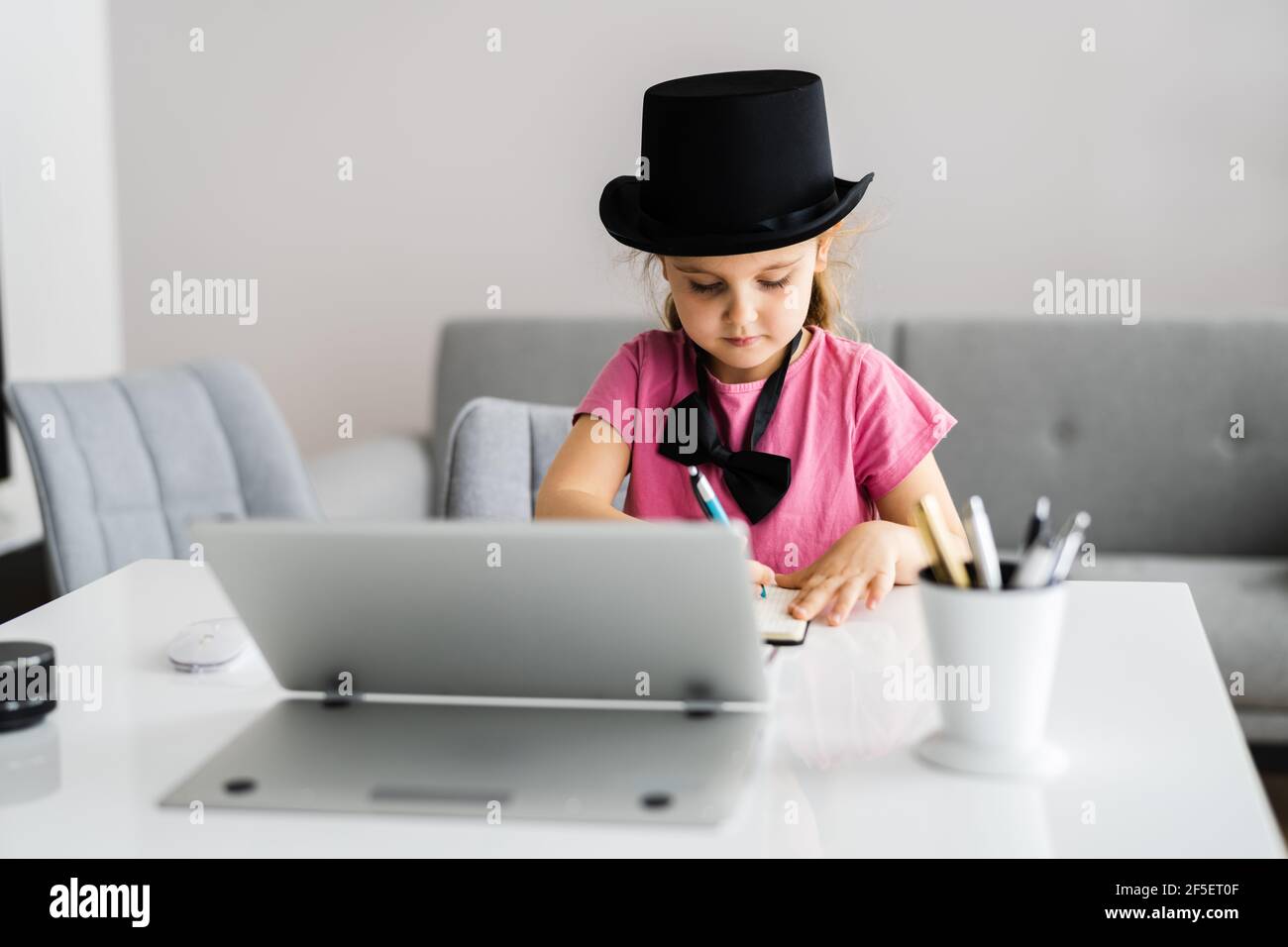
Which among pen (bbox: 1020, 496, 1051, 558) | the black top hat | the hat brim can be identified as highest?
the black top hat

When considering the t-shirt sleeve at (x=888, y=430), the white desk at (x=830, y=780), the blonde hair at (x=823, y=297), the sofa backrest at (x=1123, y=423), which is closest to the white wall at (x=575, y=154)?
the sofa backrest at (x=1123, y=423)

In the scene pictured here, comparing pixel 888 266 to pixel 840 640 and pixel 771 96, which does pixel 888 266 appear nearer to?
pixel 771 96

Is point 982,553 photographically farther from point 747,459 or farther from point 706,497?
point 747,459

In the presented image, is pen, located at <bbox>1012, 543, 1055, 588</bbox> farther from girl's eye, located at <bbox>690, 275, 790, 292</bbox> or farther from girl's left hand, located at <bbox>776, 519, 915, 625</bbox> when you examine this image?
girl's eye, located at <bbox>690, 275, 790, 292</bbox>

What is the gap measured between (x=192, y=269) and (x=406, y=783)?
280 centimetres

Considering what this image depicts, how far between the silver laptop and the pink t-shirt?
2.07 feet

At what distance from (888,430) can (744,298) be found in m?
0.26

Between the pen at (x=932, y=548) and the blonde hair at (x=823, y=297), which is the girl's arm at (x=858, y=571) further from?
the blonde hair at (x=823, y=297)

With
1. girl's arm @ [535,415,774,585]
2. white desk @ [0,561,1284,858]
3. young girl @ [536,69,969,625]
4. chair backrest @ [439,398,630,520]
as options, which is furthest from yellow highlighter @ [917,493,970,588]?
chair backrest @ [439,398,630,520]

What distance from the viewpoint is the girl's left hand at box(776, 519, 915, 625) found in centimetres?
105

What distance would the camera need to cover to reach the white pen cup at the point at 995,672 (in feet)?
2.35

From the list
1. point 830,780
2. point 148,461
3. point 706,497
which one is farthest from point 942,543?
point 148,461
